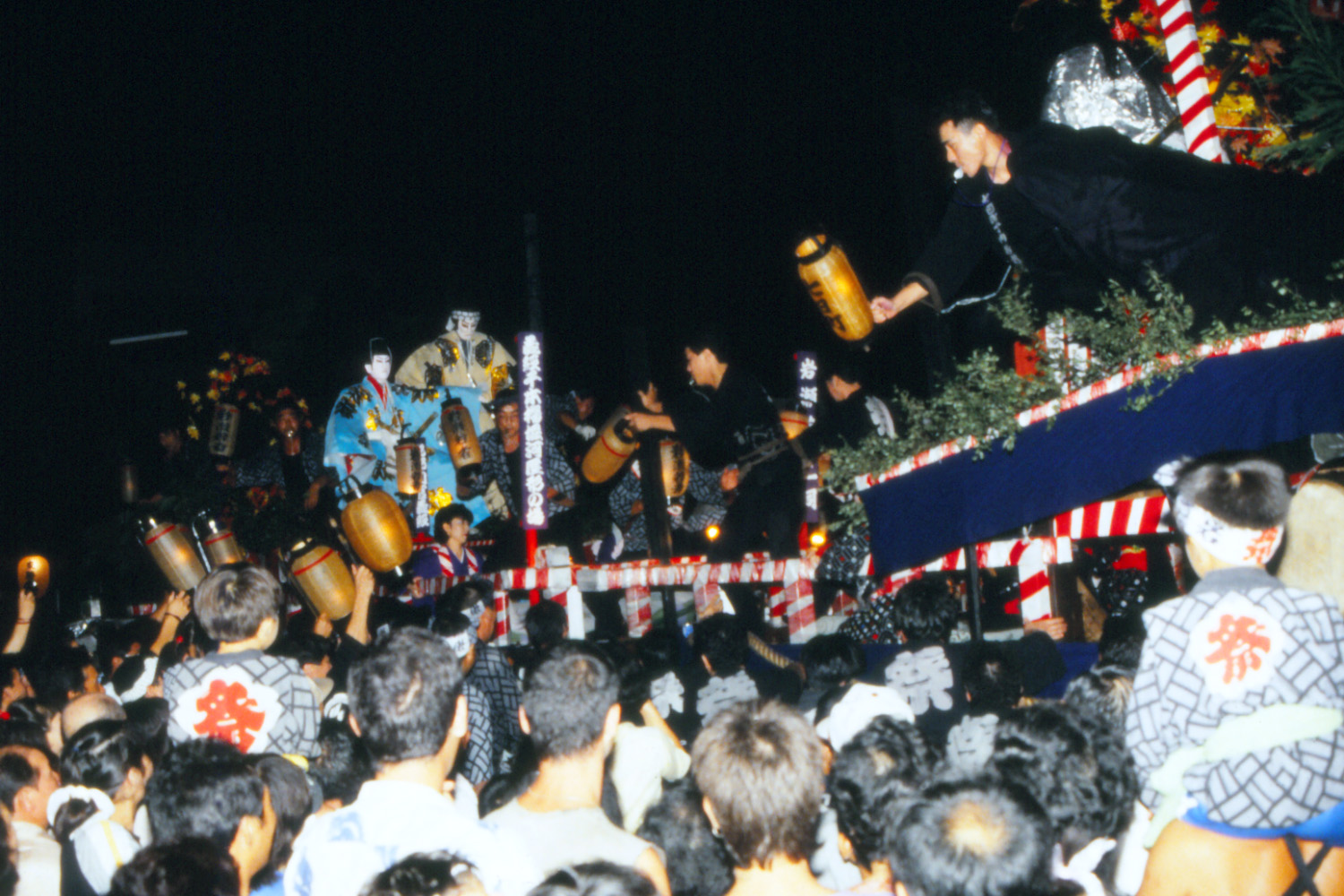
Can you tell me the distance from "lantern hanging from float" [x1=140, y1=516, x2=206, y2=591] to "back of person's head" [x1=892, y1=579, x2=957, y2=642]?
326 inches

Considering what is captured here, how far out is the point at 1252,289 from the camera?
14.8ft

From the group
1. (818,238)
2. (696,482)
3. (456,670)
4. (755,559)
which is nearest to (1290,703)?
(456,670)

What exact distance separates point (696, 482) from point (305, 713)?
6784 mm

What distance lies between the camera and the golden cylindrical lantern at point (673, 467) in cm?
942

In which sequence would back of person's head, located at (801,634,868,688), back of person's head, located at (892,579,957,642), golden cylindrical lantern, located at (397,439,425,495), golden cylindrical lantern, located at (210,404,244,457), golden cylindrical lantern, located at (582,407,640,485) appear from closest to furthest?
1. back of person's head, located at (801,634,868,688)
2. back of person's head, located at (892,579,957,642)
3. golden cylindrical lantern, located at (582,407,640,485)
4. golden cylindrical lantern, located at (397,439,425,495)
5. golden cylindrical lantern, located at (210,404,244,457)

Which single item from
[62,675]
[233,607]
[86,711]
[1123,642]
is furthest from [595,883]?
[62,675]

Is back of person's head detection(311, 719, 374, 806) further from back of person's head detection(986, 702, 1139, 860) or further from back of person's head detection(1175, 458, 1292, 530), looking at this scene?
back of person's head detection(1175, 458, 1292, 530)

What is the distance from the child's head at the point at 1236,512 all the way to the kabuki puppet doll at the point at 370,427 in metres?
10.9

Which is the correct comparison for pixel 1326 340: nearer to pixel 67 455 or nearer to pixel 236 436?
pixel 236 436

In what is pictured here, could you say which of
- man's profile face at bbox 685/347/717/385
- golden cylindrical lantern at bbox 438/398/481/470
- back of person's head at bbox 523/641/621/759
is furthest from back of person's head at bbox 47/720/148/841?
golden cylindrical lantern at bbox 438/398/481/470

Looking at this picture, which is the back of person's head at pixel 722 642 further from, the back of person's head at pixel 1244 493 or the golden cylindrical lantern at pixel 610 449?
the golden cylindrical lantern at pixel 610 449

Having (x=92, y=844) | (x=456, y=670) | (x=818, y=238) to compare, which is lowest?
(x=92, y=844)

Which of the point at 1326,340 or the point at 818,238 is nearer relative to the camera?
the point at 1326,340

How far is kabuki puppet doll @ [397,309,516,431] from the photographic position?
13016 mm
